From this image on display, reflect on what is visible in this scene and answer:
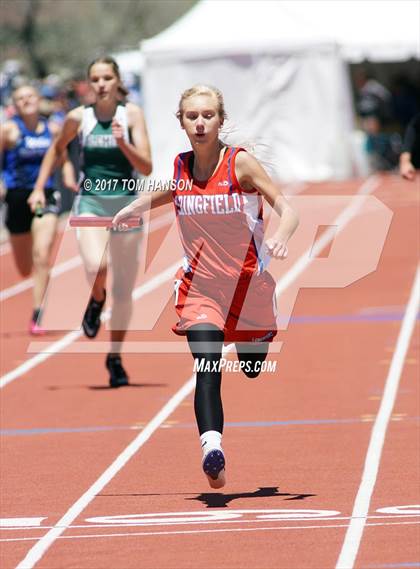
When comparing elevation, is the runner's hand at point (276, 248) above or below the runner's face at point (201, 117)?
below

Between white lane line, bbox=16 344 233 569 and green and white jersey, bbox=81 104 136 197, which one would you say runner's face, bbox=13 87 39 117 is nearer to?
green and white jersey, bbox=81 104 136 197

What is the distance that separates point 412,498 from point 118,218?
2.12m

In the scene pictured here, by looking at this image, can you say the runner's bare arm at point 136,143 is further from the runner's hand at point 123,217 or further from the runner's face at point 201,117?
the runner's face at point 201,117

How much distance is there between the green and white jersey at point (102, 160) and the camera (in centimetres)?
1281

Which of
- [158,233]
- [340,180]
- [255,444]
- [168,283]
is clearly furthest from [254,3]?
[255,444]

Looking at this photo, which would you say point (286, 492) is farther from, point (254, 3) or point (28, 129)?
point (254, 3)

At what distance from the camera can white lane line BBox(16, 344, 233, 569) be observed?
7.75m

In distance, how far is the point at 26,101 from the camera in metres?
16.9

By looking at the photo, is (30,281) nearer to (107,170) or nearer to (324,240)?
(324,240)

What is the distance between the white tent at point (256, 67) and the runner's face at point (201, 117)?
29545mm

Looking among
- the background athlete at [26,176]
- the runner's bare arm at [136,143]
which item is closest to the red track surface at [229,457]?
the background athlete at [26,176]

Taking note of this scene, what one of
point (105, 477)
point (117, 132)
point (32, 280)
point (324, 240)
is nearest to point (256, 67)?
point (324, 240)

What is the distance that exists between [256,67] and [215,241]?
101 feet

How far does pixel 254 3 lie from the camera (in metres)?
39.0
